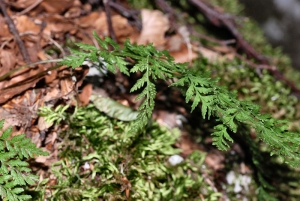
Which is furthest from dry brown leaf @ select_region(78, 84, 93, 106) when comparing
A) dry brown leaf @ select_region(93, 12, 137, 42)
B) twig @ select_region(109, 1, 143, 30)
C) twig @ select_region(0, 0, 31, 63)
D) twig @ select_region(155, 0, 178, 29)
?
twig @ select_region(155, 0, 178, 29)

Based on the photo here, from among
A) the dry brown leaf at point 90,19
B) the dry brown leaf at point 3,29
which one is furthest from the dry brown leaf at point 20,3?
the dry brown leaf at point 90,19

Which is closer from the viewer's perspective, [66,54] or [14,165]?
[14,165]

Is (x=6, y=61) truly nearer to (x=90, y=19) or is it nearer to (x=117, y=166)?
(x=90, y=19)

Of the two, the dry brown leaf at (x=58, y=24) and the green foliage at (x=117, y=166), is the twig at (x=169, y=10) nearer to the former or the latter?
the dry brown leaf at (x=58, y=24)

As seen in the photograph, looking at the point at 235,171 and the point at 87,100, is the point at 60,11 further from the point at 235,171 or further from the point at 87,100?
the point at 235,171

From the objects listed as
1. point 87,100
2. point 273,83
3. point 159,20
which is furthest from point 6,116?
point 273,83

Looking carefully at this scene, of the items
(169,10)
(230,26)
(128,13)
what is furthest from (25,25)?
(230,26)

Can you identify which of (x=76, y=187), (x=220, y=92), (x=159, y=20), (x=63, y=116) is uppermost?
(x=220, y=92)

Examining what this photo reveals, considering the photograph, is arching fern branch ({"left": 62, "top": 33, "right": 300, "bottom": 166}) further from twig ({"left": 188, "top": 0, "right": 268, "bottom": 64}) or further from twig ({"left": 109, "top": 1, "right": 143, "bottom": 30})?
twig ({"left": 188, "top": 0, "right": 268, "bottom": 64})
